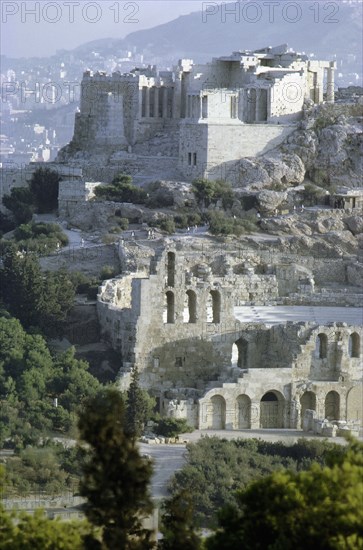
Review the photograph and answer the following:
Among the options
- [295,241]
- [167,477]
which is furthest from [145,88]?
[167,477]

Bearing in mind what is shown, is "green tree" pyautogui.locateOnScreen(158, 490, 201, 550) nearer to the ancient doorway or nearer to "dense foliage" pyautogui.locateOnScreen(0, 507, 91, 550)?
"dense foliage" pyautogui.locateOnScreen(0, 507, 91, 550)

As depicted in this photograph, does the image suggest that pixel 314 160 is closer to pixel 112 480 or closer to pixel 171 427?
pixel 171 427

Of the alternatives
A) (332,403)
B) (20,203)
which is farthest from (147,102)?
(332,403)

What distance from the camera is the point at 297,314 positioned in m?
63.9

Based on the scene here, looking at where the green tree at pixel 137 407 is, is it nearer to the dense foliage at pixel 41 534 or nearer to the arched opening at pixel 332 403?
the arched opening at pixel 332 403

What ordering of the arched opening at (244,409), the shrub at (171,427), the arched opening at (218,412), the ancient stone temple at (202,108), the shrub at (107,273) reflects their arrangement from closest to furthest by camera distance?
the shrub at (171,427) → the arched opening at (218,412) → the arched opening at (244,409) → the shrub at (107,273) → the ancient stone temple at (202,108)

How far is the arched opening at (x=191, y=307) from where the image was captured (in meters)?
59.2

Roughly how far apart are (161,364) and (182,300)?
1.64m

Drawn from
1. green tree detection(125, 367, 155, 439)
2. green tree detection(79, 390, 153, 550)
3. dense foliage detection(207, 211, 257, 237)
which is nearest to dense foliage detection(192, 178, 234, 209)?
dense foliage detection(207, 211, 257, 237)

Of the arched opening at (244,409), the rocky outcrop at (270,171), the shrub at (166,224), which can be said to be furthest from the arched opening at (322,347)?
the rocky outcrop at (270,171)

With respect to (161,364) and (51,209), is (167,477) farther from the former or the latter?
(51,209)

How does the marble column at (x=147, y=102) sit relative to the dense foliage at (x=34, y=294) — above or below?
above

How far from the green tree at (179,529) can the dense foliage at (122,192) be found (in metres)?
35.4

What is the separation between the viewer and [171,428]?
180ft
